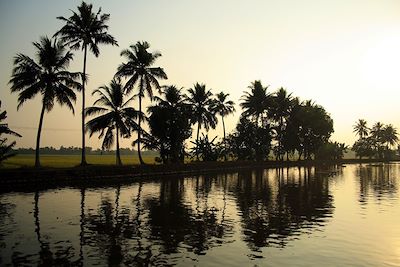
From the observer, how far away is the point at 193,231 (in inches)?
620

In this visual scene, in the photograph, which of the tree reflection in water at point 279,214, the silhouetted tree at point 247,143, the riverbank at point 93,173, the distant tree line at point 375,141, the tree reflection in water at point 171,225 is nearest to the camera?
the tree reflection in water at point 171,225

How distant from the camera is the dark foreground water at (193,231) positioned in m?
11.7

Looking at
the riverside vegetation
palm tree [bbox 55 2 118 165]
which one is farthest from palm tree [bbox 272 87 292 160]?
palm tree [bbox 55 2 118 165]

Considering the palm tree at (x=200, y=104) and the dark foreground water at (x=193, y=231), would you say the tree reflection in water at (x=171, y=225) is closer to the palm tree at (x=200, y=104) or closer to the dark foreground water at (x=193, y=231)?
the dark foreground water at (x=193, y=231)

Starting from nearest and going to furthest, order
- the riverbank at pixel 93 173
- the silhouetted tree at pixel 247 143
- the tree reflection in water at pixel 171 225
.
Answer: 1. the tree reflection in water at pixel 171 225
2. the riverbank at pixel 93 173
3. the silhouetted tree at pixel 247 143

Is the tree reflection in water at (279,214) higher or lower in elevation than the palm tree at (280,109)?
lower

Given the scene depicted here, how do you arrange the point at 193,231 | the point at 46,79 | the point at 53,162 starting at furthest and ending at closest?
the point at 53,162
the point at 46,79
the point at 193,231

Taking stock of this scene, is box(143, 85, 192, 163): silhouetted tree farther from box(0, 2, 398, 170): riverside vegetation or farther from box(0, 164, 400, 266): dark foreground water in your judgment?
box(0, 164, 400, 266): dark foreground water

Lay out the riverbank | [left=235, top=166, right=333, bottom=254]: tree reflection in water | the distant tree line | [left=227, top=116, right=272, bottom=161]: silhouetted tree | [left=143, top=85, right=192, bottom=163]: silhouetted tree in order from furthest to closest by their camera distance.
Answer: the distant tree line → [left=227, top=116, right=272, bottom=161]: silhouetted tree → [left=143, top=85, right=192, bottom=163]: silhouetted tree → the riverbank → [left=235, top=166, right=333, bottom=254]: tree reflection in water

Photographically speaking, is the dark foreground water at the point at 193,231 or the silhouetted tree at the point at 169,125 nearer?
the dark foreground water at the point at 193,231

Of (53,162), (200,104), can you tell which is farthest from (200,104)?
(53,162)

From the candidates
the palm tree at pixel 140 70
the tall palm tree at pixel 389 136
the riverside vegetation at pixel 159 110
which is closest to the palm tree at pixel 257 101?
the riverside vegetation at pixel 159 110

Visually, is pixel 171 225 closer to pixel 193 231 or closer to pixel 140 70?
pixel 193 231

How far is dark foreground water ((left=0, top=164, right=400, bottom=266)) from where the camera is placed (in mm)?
11672
